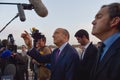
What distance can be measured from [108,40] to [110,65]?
0.89 ft

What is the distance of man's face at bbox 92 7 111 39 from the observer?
9.02 feet

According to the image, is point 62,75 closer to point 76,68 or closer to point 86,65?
point 76,68

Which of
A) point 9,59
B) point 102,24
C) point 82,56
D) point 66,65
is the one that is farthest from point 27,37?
point 9,59

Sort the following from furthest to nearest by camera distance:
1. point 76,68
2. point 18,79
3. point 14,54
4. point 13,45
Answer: point 18,79
point 14,54
point 13,45
point 76,68

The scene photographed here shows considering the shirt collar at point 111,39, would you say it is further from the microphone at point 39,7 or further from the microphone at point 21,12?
the microphone at point 21,12

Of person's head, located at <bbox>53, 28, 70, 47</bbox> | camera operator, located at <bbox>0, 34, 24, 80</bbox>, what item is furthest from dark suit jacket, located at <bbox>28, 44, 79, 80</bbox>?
camera operator, located at <bbox>0, 34, 24, 80</bbox>

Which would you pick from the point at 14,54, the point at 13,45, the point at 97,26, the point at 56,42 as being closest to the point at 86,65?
the point at 97,26

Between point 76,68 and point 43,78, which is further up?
point 76,68

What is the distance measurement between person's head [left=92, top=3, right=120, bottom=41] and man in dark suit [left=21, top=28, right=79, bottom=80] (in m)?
1.06

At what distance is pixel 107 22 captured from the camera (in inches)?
109

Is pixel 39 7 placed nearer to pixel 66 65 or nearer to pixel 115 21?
pixel 66 65

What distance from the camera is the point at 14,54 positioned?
6.20 meters

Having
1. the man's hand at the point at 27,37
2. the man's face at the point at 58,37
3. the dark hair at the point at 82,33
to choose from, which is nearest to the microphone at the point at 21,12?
the man's hand at the point at 27,37

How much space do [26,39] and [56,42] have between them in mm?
421
